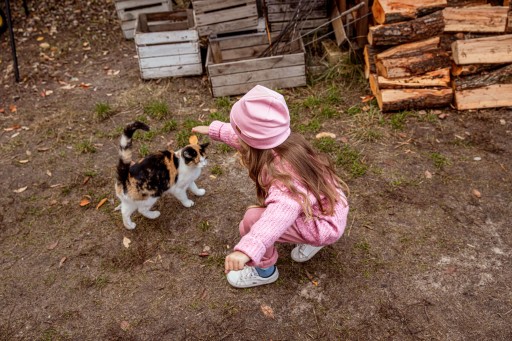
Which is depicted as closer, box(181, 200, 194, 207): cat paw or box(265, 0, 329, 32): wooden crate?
box(181, 200, 194, 207): cat paw

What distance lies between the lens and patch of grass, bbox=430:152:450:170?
13.5ft

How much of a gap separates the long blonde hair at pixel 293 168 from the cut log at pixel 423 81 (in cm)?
266

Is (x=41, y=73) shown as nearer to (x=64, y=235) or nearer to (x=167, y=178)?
(x=64, y=235)

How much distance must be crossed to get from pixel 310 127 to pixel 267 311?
235cm

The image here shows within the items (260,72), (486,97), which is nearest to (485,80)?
(486,97)

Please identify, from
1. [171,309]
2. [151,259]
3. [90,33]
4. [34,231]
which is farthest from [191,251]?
[90,33]

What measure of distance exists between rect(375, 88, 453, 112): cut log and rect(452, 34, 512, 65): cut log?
15.5 inches

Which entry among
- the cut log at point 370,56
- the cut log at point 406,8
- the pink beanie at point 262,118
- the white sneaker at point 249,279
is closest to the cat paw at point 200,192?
the white sneaker at point 249,279

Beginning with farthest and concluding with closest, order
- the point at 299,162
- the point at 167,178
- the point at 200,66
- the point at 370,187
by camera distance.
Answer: the point at 200,66, the point at 370,187, the point at 167,178, the point at 299,162

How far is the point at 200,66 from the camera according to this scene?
18.7ft

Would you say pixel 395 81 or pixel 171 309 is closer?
pixel 171 309

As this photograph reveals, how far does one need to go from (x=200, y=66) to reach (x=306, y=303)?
374cm

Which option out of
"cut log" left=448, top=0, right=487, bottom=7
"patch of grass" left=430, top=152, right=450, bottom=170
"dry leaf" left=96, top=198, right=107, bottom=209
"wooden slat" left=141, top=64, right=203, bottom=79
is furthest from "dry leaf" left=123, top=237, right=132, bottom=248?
"cut log" left=448, top=0, right=487, bottom=7

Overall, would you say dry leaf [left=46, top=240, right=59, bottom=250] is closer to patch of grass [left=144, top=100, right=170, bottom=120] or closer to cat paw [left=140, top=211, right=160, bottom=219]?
cat paw [left=140, top=211, right=160, bottom=219]
